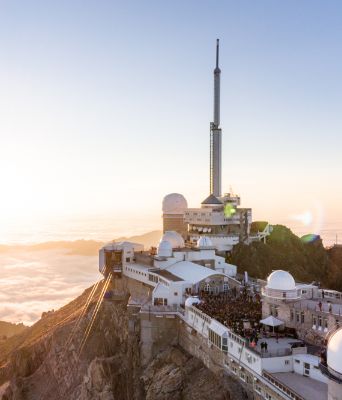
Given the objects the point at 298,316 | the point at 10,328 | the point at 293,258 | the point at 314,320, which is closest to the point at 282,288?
the point at 298,316

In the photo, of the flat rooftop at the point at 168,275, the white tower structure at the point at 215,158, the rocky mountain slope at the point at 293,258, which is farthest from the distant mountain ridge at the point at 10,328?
the flat rooftop at the point at 168,275

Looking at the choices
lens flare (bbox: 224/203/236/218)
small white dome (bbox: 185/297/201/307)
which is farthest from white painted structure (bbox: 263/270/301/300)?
lens flare (bbox: 224/203/236/218)

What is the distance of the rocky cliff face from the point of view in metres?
41.8

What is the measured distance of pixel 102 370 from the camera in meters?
54.8

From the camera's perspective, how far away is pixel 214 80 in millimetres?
106938

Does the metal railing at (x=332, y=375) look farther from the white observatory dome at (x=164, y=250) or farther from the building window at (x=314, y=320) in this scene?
the white observatory dome at (x=164, y=250)

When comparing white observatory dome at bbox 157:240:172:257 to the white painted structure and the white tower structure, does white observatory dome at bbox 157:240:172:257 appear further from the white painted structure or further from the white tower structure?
the white tower structure

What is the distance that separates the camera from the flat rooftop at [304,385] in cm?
2983

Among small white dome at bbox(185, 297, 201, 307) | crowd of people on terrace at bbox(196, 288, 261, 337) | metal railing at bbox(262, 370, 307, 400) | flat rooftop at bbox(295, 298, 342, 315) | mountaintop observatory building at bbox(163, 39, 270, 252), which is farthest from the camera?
mountaintop observatory building at bbox(163, 39, 270, 252)

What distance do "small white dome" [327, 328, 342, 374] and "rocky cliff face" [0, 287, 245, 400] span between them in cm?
1453

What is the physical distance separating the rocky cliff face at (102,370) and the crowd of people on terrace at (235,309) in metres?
4.60

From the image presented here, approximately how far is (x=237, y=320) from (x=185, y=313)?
23.7 ft

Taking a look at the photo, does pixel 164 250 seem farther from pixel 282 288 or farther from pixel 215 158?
pixel 215 158

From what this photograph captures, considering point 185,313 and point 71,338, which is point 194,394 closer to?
point 185,313
